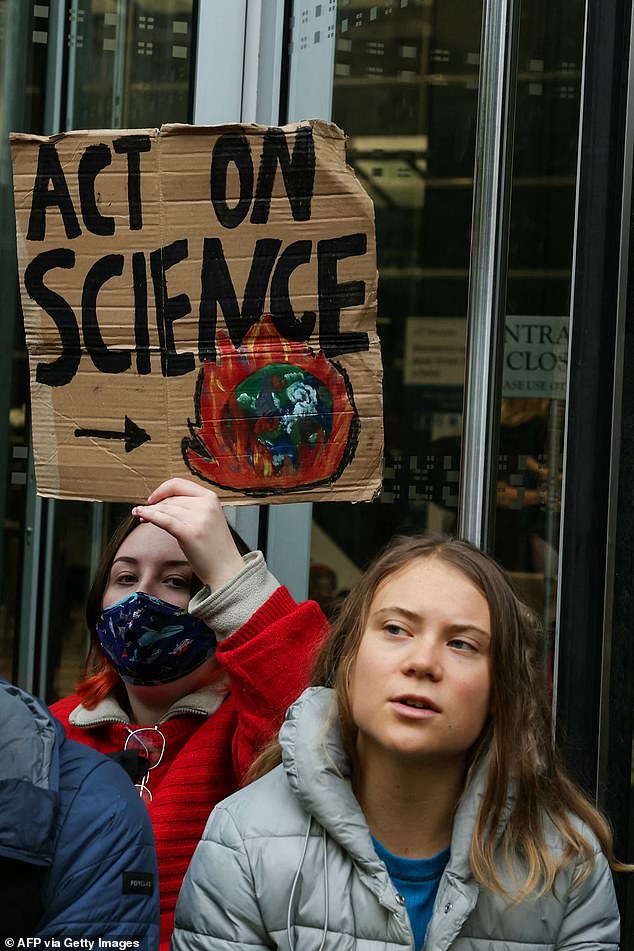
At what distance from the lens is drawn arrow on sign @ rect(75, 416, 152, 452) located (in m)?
2.54

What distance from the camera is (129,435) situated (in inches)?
100

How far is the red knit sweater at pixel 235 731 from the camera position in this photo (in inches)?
94.8

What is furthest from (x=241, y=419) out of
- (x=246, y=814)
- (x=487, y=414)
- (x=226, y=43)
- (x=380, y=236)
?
(x=226, y=43)

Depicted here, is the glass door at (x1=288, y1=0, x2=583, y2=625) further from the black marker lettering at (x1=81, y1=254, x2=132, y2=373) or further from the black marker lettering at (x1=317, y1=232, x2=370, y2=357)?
the black marker lettering at (x1=81, y1=254, x2=132, y2=373)

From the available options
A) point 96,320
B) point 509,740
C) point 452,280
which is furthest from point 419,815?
point 452,280

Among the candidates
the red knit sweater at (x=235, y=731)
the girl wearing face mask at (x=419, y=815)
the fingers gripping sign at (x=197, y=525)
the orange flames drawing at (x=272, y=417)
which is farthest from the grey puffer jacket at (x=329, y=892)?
the orange flames drawing at (x=272, y=417)

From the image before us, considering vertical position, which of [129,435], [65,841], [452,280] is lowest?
[65,841]

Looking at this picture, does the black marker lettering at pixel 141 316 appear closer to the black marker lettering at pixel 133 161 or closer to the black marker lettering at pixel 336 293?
the black marker lettering at pixel 133 161

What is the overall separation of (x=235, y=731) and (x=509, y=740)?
0.63 metres

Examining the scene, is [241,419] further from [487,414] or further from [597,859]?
[597,859]

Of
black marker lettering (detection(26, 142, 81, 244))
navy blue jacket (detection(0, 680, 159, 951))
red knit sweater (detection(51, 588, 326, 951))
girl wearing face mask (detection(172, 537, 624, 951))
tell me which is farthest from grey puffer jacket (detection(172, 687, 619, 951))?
black marker lettering (detection(26, 142, 81, 244))

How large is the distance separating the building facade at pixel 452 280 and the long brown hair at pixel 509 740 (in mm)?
625

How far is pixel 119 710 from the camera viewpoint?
2656 mm

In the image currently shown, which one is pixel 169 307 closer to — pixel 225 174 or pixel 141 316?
pixel 141 316
